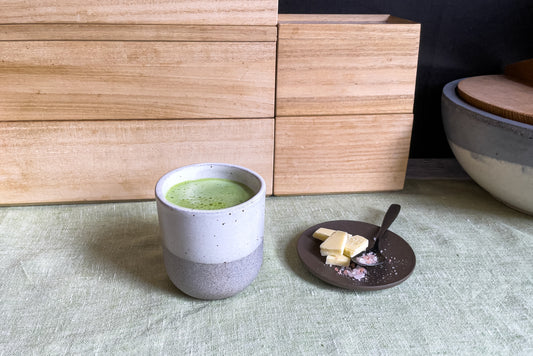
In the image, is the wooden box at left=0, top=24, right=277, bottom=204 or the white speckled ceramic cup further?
the wooden box at left=0, top=24, right=277, bottom=204

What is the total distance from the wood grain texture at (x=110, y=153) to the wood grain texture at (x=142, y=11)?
137mm

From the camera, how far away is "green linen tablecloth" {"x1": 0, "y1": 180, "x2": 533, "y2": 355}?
438 mm

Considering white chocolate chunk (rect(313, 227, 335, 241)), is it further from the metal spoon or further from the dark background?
the dark background

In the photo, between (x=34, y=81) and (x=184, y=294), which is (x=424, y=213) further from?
(x=34, y=81)

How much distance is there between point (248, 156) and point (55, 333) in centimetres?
36

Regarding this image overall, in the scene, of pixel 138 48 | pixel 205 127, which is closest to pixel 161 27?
pixel 138 48

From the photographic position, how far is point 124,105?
643mm

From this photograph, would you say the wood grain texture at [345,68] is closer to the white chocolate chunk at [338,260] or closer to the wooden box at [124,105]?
the wooden box at [124,105]

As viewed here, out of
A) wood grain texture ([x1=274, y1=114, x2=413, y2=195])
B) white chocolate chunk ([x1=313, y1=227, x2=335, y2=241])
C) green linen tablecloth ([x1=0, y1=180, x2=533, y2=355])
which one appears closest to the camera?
green linen tablecloth ([x1=0, y1=180, x2=533, y2=355])

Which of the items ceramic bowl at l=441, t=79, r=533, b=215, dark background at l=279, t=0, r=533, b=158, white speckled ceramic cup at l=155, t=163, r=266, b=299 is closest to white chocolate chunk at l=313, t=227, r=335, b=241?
white speckled ceramic cup at l=155, t=163, r=266, b=299

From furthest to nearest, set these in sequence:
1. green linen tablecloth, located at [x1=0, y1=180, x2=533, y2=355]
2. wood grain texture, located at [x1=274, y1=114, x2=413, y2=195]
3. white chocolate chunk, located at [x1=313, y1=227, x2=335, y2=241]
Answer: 1. wood grain texture, located at [x1=274, y1=114, x2=413, y2=195]
2. white chocolate chunk, located at [x1=313, y1=227, x2=335, y2=241]
3. green linen tablecloth, located at [x1=0, y1=180, x2=533, y2=355]

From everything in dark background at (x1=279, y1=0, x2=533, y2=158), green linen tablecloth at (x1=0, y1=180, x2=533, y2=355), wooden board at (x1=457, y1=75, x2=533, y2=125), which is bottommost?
green linen tablecloth at (x1=0, y1=180, x2=533, y2=355)

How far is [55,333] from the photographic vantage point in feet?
1.46

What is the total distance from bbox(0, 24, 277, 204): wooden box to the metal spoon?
0.64 ft
